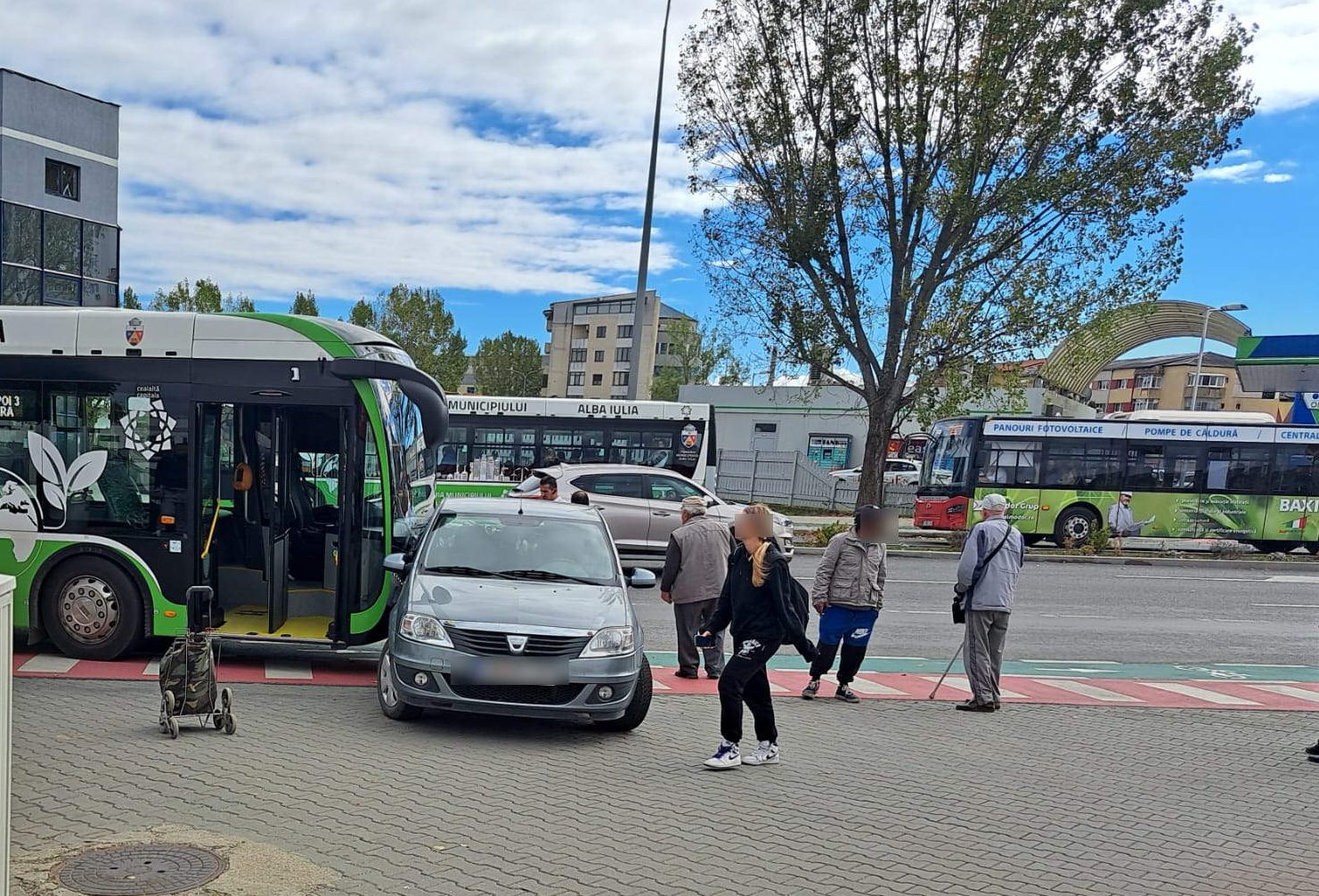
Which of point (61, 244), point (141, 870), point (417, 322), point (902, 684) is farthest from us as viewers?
point (417, 322)

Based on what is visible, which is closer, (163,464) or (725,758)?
(725,758)

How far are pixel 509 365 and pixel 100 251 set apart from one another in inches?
2365

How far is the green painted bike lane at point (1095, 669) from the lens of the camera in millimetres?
11812

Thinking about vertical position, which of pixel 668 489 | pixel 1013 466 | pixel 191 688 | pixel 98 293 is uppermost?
pixel 98 293

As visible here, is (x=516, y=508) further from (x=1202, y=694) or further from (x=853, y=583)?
(x=1202, y=694)

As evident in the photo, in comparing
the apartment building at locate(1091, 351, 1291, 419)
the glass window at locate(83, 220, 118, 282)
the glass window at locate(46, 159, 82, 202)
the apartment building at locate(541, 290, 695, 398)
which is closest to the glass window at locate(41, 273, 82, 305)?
the glass window at locate(83, 220, 118, 282)

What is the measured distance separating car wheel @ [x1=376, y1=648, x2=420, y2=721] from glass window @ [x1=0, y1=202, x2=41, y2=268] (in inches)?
1022

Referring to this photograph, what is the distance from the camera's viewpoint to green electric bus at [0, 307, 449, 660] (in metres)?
9.45

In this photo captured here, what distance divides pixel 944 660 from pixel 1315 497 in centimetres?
1825

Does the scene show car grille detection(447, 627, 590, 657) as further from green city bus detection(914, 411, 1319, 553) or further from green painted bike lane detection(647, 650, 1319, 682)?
green city bus detection(914, 411, 1319, 553)

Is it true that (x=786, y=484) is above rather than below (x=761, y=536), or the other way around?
below

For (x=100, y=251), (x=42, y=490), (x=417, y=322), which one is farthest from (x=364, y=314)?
(x=42, y=490)

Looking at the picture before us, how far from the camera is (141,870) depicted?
4680mm

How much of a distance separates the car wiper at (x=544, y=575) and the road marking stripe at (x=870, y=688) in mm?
3407
